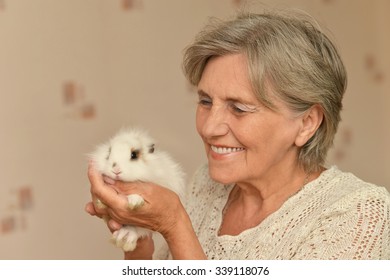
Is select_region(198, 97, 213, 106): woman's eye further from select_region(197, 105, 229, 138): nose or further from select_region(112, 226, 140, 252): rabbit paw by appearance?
select_region(112, 226, 140, 252): rabbit paw

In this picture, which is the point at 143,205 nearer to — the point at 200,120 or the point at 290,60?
the point at 200,120

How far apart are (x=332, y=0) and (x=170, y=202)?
1875 mm

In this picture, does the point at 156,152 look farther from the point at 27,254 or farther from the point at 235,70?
the point at 27,254

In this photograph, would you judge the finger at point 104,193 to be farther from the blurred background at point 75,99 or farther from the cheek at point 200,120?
the blurred background at point 75,99

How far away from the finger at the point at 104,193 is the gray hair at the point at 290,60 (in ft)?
1.19

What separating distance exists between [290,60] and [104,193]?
479 mm

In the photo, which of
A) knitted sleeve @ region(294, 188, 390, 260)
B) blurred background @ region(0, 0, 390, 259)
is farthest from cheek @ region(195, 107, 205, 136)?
blurred background @ region(0, 0, 390, 259)

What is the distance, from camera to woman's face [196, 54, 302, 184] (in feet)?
4.21

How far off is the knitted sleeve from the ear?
183 millimetres

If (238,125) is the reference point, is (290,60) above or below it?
above

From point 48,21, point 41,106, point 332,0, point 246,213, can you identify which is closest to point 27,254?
point 41,106

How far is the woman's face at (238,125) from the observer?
1.28 meters

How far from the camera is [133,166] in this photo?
1.20 metres

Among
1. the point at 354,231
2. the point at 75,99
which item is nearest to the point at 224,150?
the point at 354,231
